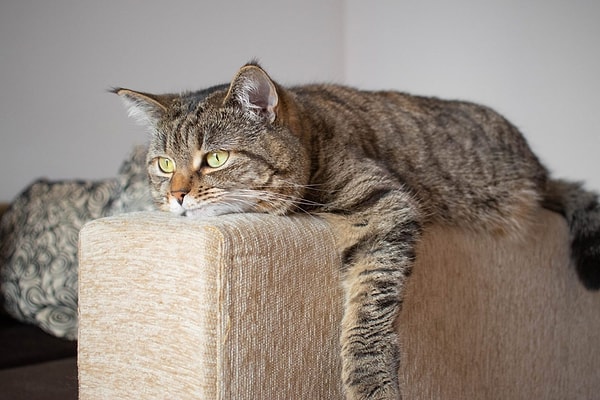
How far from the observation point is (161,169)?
1.40 meters

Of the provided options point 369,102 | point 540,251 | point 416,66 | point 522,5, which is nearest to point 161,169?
point 369,102

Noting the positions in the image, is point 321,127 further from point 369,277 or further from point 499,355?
point 499,355

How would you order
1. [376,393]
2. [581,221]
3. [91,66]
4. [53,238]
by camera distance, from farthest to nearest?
[91,66] → [53,238] → [581,221] → [376,393]

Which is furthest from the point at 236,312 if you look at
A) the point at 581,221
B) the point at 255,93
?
the point at 581,221

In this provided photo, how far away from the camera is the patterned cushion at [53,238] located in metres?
2.27

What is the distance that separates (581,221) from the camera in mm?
1840

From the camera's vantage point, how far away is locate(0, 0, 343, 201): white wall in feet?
9.48

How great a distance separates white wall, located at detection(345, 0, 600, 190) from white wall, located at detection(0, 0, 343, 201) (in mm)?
Result: 909

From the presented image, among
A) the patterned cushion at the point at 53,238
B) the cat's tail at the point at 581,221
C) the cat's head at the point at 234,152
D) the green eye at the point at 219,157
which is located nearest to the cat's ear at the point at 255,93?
the cat's head at the point at 234,152

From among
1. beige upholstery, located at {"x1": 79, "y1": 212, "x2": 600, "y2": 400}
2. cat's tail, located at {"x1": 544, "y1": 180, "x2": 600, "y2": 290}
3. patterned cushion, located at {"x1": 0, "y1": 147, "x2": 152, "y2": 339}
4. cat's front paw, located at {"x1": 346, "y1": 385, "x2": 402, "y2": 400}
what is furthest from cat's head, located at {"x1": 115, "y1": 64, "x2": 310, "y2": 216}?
cat's tail, located at {"x1": 544, "y1": 180, "x2": 600, "y2": 290}

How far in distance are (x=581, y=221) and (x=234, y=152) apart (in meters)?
1.11

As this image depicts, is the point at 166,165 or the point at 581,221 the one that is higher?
the point at 166,165

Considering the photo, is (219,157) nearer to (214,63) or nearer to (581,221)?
(581,221)

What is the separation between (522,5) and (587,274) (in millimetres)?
1570
